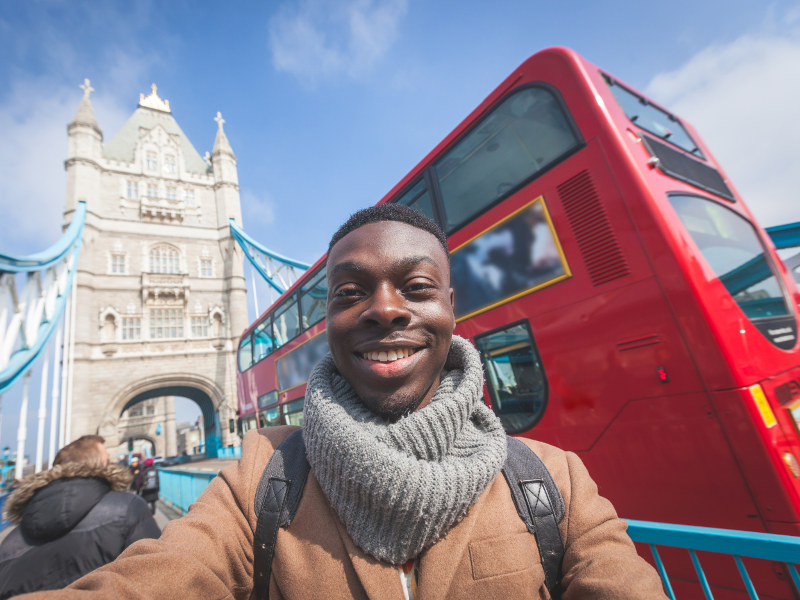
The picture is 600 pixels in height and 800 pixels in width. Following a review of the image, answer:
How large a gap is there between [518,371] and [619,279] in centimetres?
96

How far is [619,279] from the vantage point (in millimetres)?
2318

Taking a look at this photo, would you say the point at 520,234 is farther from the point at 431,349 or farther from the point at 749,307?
the point at 431,349

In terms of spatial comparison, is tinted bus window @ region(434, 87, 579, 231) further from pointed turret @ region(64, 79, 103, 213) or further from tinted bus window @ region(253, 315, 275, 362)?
pointed turret @ region(64, 79, 103, 213)

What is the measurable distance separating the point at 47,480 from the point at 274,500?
6.43ft

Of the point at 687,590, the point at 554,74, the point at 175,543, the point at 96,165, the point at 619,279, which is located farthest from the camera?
the point at 96,165

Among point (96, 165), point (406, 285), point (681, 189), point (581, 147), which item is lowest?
point (406, 285)

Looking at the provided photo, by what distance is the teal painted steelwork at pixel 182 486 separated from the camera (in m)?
5.42

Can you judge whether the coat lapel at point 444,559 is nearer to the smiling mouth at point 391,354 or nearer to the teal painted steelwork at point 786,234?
the smiling mouth at point 391,354

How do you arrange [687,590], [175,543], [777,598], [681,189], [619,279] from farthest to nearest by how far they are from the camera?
[681,189] < [619,279] < [687,590] < [777,598] < [175,543]

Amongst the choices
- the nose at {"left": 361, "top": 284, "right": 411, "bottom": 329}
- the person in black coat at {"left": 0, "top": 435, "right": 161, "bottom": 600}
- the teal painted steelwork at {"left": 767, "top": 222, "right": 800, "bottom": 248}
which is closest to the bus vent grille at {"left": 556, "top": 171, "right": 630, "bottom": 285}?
the nose at {"left": 361, "top": 284, "right": 411, "bottom": 329}

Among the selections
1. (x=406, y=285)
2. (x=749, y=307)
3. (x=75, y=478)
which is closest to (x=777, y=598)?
(x=749, y=307)

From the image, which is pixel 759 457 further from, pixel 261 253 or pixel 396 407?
pixel 261 253

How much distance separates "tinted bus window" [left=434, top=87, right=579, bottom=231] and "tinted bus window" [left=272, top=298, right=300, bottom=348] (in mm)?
3691

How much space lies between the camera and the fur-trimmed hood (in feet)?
6.48
